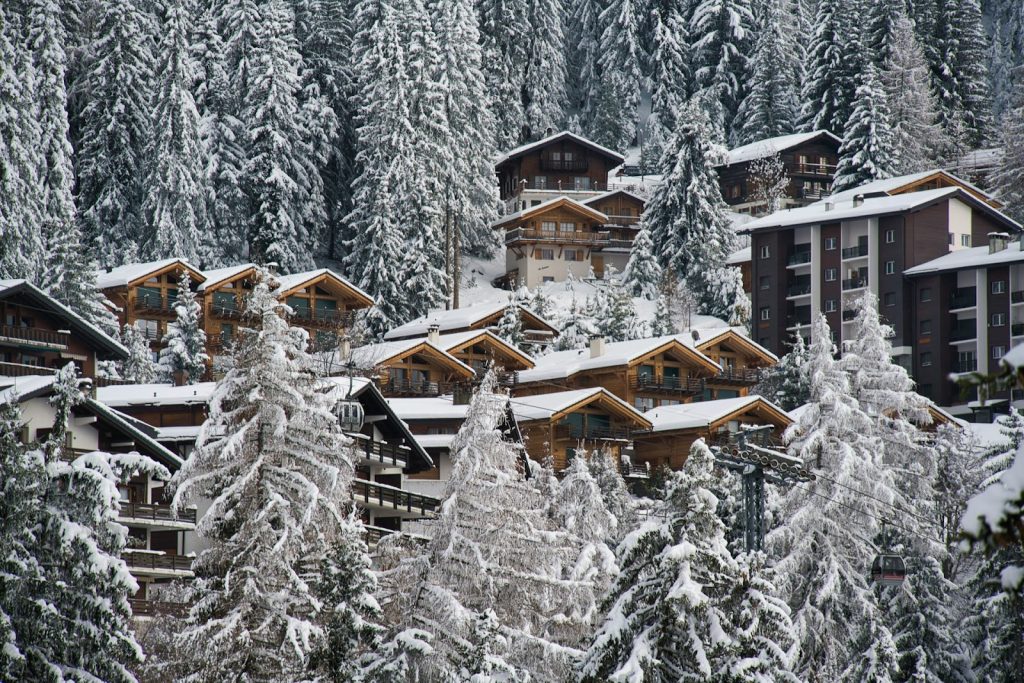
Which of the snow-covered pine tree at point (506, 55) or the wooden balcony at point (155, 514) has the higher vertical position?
the snow-covered pine tree at point (506, 55)

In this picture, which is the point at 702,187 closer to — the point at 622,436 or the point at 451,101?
Result: the point at 451,101

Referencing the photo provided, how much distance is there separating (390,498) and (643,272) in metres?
57.4

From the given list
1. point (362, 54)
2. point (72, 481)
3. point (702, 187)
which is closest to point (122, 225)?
point (362, 54)

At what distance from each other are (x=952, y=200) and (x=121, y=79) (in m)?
51.8

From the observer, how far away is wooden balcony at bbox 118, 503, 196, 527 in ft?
151

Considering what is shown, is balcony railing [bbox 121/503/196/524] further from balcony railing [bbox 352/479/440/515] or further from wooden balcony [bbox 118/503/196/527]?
balcony railing [bbox 352/479/440/515]

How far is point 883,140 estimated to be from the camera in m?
114

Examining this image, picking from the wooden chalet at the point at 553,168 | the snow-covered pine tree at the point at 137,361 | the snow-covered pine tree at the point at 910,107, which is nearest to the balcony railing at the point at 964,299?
the snow-covered pine tree at the point at 910,107

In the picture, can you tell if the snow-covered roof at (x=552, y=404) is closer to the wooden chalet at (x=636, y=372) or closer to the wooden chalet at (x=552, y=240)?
the wooden chalet at (x=636, y=372)

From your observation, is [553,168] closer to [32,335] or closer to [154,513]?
[32,335]

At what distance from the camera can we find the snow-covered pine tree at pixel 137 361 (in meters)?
79.8

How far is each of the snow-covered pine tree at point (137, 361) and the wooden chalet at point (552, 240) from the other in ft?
120

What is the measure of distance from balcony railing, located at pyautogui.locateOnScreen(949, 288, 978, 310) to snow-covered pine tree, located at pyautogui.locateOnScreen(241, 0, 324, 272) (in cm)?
3997

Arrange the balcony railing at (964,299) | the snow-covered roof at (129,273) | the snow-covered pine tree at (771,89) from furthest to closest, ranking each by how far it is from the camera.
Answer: the snow-covered pine tree at (771,89) < the balcony railing at (964,299) < the snow-covered roof at (129,273)
